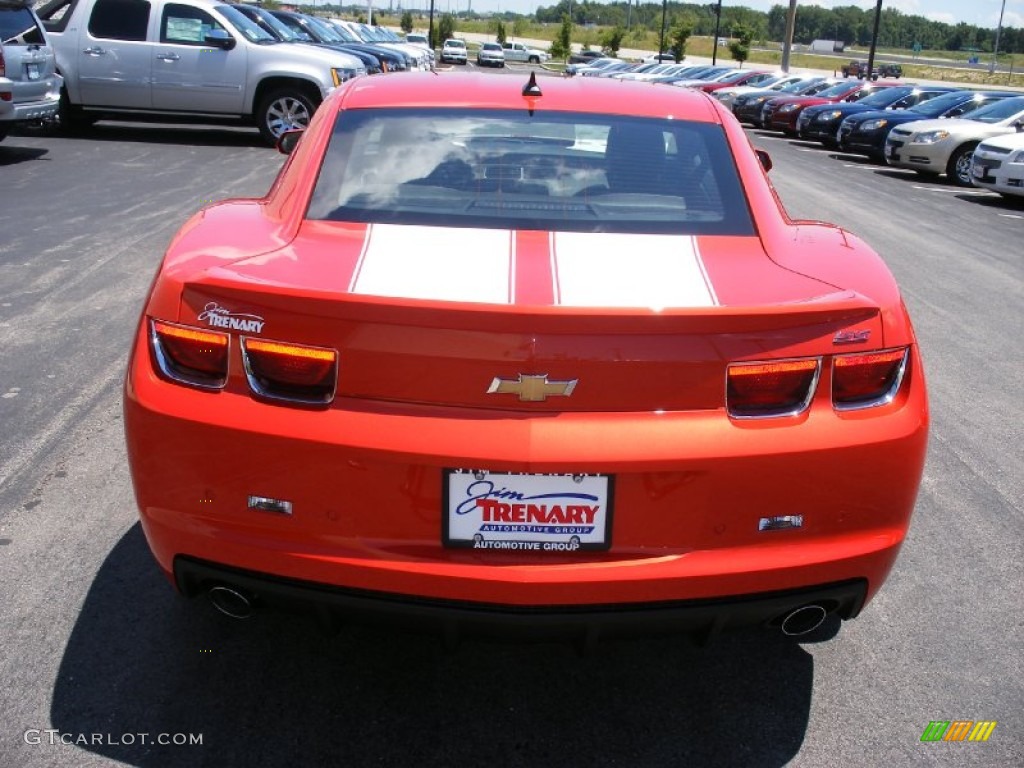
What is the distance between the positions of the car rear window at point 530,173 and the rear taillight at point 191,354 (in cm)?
62

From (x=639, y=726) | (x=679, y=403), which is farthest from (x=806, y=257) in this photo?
(x=639, y=726)

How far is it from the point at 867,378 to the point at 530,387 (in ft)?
2.75

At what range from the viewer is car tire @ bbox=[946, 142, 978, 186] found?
56.5 ft

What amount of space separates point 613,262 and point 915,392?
815 millimetres

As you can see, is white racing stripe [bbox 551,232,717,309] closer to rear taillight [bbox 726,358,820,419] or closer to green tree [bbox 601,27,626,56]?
rear taillight [bbox 726,358,820,419]

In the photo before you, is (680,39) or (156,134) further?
(680,39)

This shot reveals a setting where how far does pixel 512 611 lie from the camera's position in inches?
92.4

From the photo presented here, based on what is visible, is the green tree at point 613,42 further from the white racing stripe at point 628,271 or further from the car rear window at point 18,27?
the white racing stripe at point 628,271

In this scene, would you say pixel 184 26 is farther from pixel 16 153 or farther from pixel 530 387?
pixel 530 387

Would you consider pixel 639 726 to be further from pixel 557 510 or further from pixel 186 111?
pixel 186 111

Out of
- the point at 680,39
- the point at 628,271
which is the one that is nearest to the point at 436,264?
the point at 628,271

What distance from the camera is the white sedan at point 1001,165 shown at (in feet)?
47.3

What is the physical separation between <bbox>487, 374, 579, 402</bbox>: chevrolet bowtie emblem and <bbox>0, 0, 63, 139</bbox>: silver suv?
11.6 meters

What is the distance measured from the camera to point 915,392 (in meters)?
2.59
